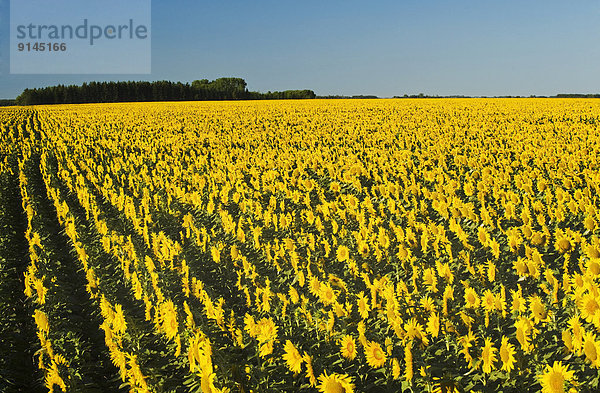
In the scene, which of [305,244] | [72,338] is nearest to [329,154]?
[305,244]

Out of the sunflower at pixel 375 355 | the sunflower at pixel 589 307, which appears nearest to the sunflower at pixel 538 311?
the sunflower at pixel 589 307

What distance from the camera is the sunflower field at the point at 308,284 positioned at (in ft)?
12.0

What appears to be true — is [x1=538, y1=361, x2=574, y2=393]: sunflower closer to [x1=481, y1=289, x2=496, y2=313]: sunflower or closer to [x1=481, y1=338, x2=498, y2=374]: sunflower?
[x1=481, y1=338, x2=498, y2=374]: sunflower

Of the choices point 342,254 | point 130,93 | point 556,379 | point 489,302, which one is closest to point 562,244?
point 489,302

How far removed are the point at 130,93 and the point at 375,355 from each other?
9758cm

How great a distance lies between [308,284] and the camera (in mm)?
5809

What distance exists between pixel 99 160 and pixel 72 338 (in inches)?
473

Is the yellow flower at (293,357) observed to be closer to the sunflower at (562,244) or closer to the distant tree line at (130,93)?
the sunflower at (562,244)

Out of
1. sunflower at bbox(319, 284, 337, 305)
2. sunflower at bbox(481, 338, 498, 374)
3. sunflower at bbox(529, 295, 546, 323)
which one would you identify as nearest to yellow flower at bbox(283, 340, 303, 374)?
sunflower at bbox(319, 284, 337, 305)

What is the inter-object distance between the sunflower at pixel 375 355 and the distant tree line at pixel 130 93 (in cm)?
8565

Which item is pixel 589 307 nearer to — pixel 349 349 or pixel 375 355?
pixel 375 355

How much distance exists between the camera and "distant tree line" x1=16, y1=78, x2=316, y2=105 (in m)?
88.8

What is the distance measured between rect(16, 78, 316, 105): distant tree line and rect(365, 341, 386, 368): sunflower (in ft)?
281

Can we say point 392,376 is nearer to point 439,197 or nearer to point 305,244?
point 305,244
